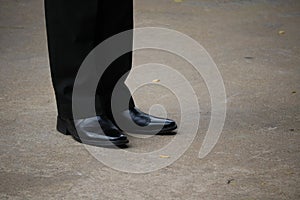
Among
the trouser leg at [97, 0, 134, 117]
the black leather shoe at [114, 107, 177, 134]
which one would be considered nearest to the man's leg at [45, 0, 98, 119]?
the trouser leg at [97, 0, 134, 117]

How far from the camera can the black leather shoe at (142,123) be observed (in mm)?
3482

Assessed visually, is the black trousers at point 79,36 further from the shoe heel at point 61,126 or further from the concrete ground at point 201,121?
the concrete ground at point 201,121

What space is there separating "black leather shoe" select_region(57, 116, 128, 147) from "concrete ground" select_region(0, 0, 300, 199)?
0.14 ft

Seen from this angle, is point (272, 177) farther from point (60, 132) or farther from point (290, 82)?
point (290, 82)

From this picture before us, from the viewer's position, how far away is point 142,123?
351 centimetres

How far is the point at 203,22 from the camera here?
18.8ft

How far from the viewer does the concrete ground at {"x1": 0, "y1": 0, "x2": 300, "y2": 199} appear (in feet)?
9.62

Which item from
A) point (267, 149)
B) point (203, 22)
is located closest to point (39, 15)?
point (203, 22)

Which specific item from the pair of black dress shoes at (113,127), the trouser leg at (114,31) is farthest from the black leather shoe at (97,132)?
the trouser leg at (114,31)

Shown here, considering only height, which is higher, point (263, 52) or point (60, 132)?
point (60, 132)

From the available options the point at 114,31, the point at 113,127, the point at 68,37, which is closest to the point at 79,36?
the point at 68,37

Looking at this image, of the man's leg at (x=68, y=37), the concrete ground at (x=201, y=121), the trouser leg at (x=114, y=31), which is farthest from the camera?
the trouser leg at (x=114, y=31)

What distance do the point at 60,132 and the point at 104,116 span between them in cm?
24

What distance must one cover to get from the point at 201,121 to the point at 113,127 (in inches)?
20.2
